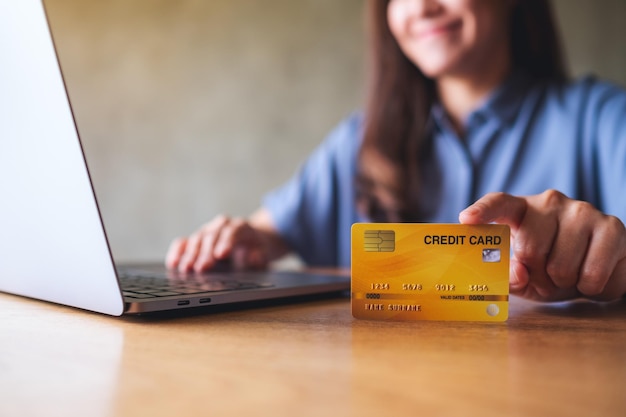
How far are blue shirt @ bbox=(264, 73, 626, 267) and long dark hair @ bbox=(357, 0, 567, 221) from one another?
0.05 m

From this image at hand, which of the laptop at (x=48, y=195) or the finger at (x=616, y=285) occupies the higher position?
the laptop at (x=48, y=195)

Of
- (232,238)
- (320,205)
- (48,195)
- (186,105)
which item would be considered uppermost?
(48,195)

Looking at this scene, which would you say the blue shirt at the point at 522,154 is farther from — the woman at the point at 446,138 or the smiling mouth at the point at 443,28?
the smiling mouth at the point at 443,28

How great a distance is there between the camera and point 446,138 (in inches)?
53.8

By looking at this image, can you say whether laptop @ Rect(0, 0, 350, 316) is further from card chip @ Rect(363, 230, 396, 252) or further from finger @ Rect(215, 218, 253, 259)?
finger @ Rect(215, 218, 253, 259)

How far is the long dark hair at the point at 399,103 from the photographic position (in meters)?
1.36

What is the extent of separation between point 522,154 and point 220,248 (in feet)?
2.57

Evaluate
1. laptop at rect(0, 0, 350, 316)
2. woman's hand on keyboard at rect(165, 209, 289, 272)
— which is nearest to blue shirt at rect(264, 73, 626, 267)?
woman's hand on keyboard at rect(165, 209, 289, 272)

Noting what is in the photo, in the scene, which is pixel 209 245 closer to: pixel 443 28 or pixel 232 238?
pixel 232 238

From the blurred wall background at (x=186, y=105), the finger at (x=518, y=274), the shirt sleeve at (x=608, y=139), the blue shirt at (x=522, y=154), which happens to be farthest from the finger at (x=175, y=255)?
the blurred wall background at (x=186, y=105)

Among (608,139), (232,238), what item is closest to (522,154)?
(608,139)

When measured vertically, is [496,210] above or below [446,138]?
above

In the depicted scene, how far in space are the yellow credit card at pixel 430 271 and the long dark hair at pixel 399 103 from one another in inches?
35.4

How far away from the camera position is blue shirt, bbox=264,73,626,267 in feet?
4.00
